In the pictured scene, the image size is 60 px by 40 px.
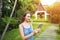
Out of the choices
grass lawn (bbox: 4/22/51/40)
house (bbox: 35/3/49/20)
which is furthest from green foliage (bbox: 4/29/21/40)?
house (bbox: 35/3/49/20)

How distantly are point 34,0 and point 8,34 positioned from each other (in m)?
0.46

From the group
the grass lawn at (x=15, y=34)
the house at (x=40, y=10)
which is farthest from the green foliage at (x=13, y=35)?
the house at (x=40, y=10)

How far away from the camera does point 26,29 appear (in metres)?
2.53

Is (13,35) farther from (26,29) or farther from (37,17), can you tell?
(37,17)

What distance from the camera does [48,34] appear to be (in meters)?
2.55

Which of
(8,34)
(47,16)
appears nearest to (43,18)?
(47,16)

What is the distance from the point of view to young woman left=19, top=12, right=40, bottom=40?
2.54m

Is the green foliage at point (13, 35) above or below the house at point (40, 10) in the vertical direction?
below

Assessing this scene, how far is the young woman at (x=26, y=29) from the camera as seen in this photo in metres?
2.54

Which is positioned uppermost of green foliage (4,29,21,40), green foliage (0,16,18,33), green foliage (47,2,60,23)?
green foliage (47,2,60,23)

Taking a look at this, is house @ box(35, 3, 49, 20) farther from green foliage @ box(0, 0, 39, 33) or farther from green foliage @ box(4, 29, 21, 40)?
green foliage @ box(4, 29, 21, 40)

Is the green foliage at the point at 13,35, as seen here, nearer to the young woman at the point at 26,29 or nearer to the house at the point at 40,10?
the young woman at the point at 26,29

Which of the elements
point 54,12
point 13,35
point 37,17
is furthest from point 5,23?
point 54,12

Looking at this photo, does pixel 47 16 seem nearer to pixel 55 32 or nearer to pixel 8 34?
pixel 55 32
